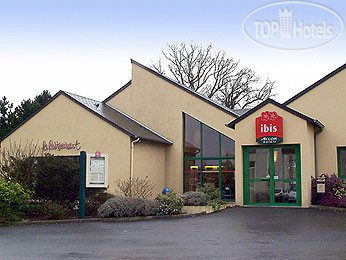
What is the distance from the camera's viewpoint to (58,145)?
942 inches

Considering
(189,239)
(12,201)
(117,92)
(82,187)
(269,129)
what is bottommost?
(189,239)

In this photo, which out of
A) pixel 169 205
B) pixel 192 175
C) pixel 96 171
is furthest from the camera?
pixel 192 175

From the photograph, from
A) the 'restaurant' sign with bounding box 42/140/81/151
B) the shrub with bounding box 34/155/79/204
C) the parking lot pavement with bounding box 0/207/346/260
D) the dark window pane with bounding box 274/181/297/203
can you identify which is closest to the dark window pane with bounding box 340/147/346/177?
the dark window pane with bounding box 274/181/297/203

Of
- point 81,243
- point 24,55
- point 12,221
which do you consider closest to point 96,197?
point 12,221

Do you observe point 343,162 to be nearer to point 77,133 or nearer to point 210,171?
point 210,171

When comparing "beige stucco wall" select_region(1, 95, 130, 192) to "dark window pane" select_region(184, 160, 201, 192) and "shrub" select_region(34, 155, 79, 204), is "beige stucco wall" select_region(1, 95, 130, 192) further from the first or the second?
"shrub" select_region(34, 155, 79, 204)

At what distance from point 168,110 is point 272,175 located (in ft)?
24.9

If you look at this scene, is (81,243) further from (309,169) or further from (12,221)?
(309,169)

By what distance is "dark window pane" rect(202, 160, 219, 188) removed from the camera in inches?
932

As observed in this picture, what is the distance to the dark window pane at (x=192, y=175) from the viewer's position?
24188 mm

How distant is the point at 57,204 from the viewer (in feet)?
52.7

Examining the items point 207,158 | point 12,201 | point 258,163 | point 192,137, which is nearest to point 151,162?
point 192,137

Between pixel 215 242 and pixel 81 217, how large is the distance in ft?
20.8

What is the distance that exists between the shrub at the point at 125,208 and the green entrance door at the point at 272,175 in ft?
19.4
